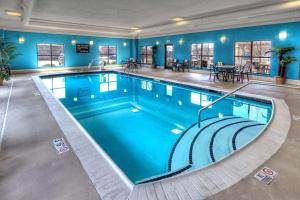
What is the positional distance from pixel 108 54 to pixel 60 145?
14315mm

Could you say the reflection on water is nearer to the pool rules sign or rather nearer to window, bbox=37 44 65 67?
the pool rules sign

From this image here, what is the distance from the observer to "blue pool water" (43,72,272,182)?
3.59m

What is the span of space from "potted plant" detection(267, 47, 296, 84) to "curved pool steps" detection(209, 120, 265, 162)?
14.9 ft

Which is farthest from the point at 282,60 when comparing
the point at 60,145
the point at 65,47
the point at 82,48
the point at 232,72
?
the point at 65,47

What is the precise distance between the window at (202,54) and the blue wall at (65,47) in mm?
6843

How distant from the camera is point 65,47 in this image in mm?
13969

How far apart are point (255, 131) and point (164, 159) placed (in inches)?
91.2

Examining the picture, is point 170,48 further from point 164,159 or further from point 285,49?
point 164,159

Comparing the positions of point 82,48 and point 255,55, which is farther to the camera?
point 82,48

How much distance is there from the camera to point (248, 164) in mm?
2457

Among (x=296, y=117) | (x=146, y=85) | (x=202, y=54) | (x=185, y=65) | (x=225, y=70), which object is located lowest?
(x=296, y=117)

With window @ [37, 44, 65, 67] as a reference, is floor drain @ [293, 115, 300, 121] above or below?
below

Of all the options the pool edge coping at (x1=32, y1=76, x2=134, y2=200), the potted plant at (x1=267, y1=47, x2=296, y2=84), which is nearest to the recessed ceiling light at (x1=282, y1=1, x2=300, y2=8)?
the potted plant at (x1=267, y1=47, x2=296, y2=84)

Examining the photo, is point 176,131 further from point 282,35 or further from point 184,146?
point 282,35
